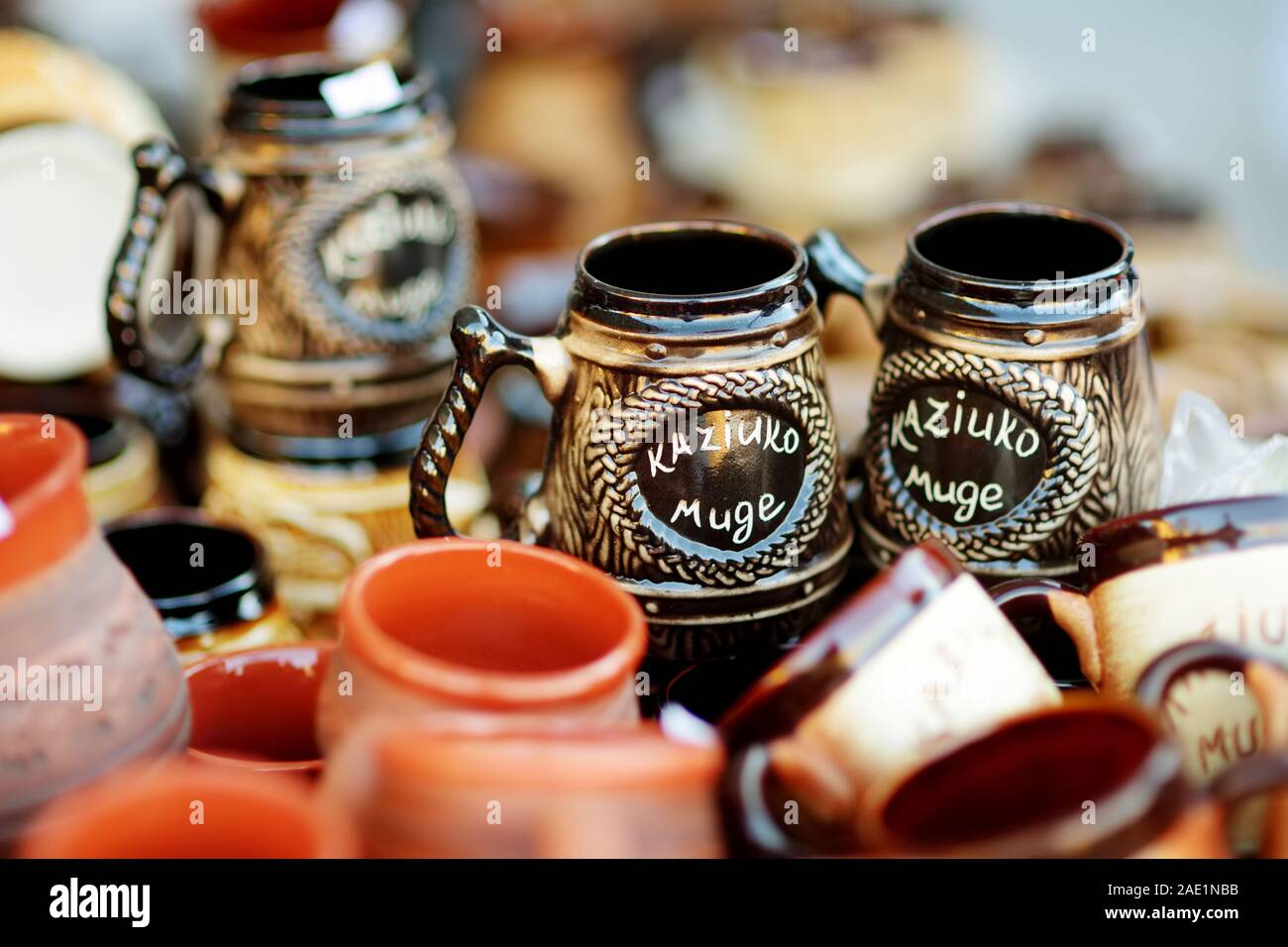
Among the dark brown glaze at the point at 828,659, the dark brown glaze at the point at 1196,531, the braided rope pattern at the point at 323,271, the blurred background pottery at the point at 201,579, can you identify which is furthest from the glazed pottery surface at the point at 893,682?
the braided rope pattern at the point at 323,271

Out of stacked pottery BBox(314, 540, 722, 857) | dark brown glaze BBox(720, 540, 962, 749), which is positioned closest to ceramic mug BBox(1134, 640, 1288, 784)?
dark brown glaze BBox(720, 540, 962, 749)

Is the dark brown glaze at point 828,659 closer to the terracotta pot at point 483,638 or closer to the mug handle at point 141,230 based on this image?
the terracotta pot at point 483,638

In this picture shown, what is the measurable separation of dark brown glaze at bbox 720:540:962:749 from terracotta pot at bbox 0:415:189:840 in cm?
33

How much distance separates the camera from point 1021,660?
2.60 ft

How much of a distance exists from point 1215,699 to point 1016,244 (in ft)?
1.42

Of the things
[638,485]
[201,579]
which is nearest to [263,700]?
[201,579]

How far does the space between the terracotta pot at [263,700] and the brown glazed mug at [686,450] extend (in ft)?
0.44

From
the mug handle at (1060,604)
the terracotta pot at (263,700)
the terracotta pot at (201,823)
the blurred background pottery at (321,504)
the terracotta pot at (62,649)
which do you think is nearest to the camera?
the terracotta pot at (201,823)

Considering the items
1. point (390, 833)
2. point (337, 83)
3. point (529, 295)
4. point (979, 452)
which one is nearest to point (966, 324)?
point (979, 452)

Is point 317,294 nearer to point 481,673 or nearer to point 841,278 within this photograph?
point 841,278

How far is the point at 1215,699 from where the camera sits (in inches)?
29.9

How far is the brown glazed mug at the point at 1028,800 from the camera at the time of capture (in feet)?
1.98
